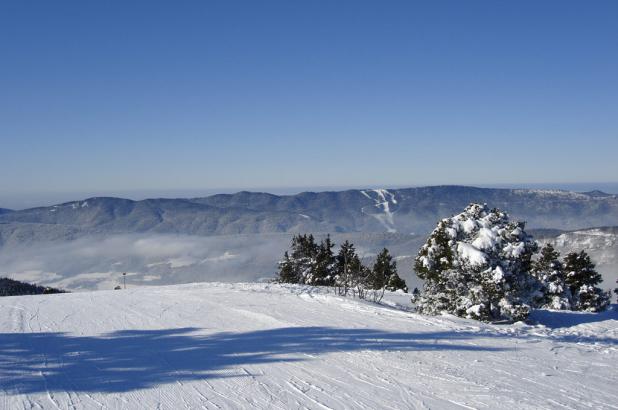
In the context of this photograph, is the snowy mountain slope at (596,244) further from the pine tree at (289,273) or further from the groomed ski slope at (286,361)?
the groomed ski slope at (286,361)

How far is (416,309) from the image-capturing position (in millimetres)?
21109

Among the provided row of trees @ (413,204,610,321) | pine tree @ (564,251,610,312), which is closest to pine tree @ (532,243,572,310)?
pine tree @ (564,251,610,312)

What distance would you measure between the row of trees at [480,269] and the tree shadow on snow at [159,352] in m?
7.63

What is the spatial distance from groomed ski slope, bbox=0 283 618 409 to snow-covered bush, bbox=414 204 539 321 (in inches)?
156

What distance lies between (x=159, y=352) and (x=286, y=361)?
2.55 m

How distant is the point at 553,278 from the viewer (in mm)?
30594

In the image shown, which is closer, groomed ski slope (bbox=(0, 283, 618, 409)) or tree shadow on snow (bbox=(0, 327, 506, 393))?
groomed ski slope (bbox=(0, 283, 618, 409))

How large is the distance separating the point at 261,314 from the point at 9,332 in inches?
240

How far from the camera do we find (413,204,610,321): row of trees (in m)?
18.6

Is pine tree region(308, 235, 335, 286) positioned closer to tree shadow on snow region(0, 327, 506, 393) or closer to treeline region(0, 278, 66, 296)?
tree shadow on snow region(0, 327, 506, 393)

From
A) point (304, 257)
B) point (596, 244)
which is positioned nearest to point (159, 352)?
point (304, 257)

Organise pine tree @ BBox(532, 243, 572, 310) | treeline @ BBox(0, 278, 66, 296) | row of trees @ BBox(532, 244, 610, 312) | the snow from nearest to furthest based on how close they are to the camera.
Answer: the snow < pine tree @ BBox(532, 243, 572, 310) < row of trees @ BBox(532, 244, 610, 312) < treeline @ BBox(0, 278, 66, 296)

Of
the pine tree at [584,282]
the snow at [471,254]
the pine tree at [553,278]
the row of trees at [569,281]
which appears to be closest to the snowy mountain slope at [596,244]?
the pine tree at [584,282]

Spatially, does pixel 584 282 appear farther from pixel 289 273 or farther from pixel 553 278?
pixel 289 273
